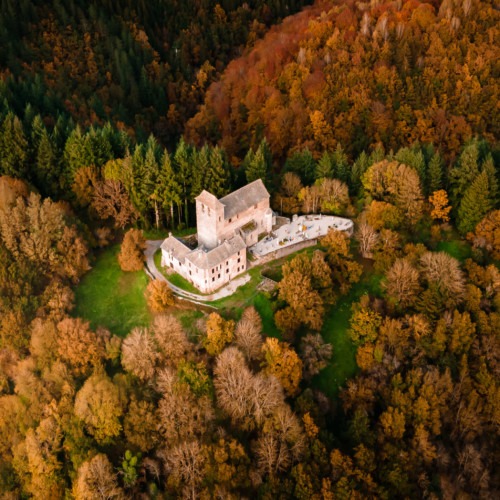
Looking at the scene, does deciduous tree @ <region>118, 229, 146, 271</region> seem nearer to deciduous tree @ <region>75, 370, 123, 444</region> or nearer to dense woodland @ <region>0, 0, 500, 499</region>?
Result: dense woodland @ <region>0, 0, 500, 499</region>

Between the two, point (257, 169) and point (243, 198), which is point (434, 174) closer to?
point (257, 169)

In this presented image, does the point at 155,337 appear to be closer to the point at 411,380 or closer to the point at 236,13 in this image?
the point at 411,380

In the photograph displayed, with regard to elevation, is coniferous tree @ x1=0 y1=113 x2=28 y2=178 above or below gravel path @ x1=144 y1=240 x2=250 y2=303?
above

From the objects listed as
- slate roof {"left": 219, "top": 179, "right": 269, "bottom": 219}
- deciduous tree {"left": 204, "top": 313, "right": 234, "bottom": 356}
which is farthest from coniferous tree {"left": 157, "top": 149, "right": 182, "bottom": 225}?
deciduous tree {"left": 204, "top": 313, "right": 234, "bottom": 356}

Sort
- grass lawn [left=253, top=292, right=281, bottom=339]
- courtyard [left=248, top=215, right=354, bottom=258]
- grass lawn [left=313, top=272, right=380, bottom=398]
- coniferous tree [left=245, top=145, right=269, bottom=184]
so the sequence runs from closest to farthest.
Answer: grass lawn [left=313, top=272, right=380, bottom=398], grass lawn [left=253, top=292, right=281, bottom=339], courtyard [left=248, top=215, right=354, bottom=258], coniferous tree [left=245, top=145, right=269, bottom=184]

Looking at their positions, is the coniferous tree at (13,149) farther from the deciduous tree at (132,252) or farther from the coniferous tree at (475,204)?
the coniferous tree at (475,204)

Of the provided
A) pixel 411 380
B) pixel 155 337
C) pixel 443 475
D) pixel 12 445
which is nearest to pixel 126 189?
pixel 155 337

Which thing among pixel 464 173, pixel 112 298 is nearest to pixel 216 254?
pixel 112 298
